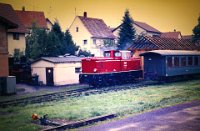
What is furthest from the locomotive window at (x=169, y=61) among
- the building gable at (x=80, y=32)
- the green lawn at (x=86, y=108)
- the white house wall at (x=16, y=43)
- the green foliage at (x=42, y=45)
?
the building gable at (x=80, y=32)

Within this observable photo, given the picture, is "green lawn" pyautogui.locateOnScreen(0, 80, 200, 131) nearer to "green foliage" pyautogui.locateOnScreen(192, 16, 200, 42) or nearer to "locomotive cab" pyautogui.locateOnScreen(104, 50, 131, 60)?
"locomotive cab" pyautogui.locateOnScreen(104, 50, 131, 60)

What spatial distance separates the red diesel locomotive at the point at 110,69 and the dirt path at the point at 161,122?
989 centimetres

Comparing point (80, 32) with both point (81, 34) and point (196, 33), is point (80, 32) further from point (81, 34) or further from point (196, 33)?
point (196, 33)

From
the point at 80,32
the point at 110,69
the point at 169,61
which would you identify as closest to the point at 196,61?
the point at 169,61

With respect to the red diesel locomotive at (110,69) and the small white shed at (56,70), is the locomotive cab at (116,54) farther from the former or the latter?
the small white shed at (56,70)

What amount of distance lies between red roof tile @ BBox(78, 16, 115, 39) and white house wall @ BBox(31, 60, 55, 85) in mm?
17951

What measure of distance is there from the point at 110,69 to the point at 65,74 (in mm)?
4450

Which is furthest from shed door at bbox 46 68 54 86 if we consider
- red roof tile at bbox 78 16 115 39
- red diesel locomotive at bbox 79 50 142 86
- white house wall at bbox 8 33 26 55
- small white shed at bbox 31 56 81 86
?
red roof tile at bbox 78 16 115 39

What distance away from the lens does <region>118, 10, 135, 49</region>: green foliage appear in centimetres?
3978

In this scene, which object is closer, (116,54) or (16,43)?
(116,54)

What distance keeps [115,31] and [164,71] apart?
93.4 feet

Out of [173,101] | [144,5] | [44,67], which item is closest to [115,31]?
[44,67]

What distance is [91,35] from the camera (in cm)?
4050

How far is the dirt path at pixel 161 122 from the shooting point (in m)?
8.73
